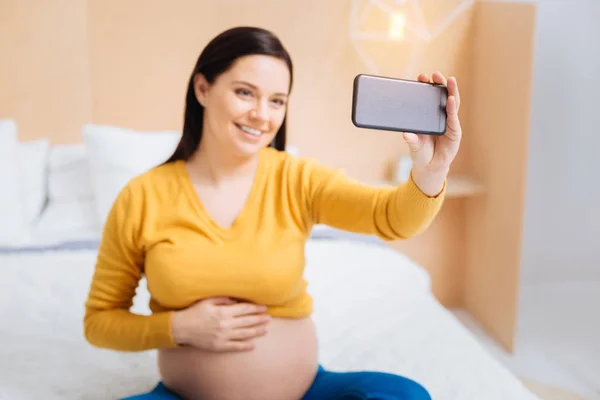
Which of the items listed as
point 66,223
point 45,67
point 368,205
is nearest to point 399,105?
point 368,205

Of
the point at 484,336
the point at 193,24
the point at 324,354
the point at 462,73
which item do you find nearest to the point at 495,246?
the point at 484,336

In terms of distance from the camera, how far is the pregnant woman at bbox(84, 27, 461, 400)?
1.03m

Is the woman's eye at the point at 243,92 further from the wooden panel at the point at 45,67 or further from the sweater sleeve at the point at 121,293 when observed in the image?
the wooden panel at the point at 45,67

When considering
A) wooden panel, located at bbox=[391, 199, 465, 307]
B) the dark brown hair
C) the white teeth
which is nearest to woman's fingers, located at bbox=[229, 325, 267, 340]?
the white teeth

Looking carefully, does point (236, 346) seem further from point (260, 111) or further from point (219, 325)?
point (260, 111)

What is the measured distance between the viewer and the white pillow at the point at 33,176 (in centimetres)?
212

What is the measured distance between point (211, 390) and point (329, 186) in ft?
1.34

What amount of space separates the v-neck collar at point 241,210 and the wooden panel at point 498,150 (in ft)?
4.48

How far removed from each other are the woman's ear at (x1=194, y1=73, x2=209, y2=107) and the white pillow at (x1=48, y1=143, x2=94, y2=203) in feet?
4.05

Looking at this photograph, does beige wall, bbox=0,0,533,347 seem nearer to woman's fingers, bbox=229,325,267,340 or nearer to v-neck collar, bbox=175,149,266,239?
v-neck collar, bbox=175,149,266,239

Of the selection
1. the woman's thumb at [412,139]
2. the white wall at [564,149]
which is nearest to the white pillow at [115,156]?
the woman's thumb at [412,139]

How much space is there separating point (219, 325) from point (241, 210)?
8.2 inches

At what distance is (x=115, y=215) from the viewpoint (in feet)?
3.55

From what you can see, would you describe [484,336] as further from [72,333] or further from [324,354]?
[72,333]
